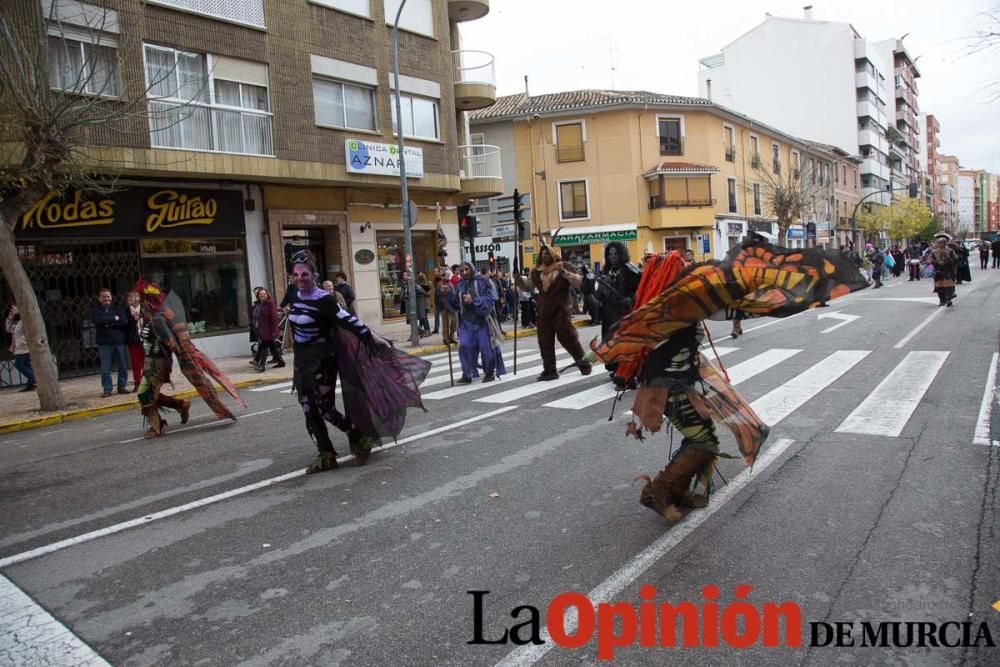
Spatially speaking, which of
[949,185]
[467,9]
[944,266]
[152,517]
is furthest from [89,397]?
[949,185]

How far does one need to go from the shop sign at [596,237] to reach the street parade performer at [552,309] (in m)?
27.8

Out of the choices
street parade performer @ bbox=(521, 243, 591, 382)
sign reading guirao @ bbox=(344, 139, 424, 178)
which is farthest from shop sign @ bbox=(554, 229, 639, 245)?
street parade performer @ bbox=(521, 243, 591, 382)

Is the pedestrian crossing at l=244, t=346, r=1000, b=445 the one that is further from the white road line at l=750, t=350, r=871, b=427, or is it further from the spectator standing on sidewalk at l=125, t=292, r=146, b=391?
the spectator standing on sidewalk at l=125, t=292, r=146, b=391

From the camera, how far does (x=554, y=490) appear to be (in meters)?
5.46

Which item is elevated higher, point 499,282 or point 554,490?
point 499,282

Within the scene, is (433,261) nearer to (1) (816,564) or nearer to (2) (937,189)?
(1) (816,564)

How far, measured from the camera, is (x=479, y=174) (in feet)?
80.4

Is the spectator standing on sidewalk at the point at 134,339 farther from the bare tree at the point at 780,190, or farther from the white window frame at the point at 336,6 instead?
the bare tree at the point at 780,190

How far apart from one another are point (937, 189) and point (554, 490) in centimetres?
14630

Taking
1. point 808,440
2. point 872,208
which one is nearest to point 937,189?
point 872,208

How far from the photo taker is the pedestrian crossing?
24.2ft

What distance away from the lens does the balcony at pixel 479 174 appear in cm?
2386

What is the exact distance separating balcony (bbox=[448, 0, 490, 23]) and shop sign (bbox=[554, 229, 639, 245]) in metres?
14.9

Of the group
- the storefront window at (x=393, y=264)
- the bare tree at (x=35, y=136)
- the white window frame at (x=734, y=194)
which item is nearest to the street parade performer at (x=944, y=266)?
the storefront window at (x=393, y=264)
